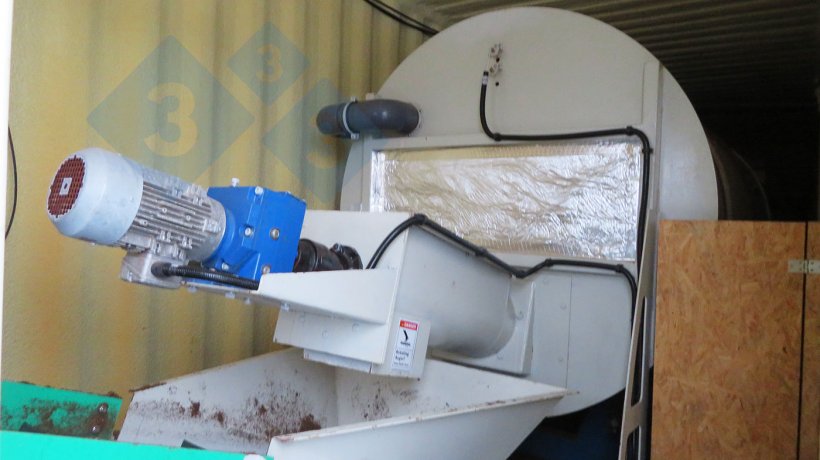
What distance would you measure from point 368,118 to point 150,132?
70 cm

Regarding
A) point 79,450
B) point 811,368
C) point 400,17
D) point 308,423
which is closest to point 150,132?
point 308,423

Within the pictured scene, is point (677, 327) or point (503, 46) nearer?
point (677, 327)

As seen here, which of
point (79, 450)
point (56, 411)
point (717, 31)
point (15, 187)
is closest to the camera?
point (79, 450)

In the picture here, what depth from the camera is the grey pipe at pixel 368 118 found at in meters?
2.04

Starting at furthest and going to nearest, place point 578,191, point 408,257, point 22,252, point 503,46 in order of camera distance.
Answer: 1. point 503,46
2. point 578,191
3. point 22,252
4. point 408,257

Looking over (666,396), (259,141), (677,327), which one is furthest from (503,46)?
(666,396)

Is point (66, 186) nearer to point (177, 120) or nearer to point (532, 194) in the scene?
point (177, 120)

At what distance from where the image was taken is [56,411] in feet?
3.80

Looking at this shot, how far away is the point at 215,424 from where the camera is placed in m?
1.45

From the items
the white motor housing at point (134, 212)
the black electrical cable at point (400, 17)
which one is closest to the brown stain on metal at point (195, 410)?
the white motor housing at point (134, 212)

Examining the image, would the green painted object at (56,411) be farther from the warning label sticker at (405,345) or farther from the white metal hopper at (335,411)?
the warning label sticker at (405,345)

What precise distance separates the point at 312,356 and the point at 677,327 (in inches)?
35.6

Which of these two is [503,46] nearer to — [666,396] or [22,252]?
[666,396]

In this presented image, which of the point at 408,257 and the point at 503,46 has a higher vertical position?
the point at 503,46
